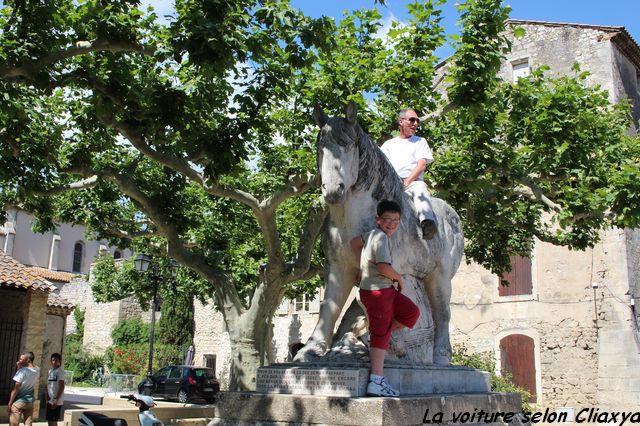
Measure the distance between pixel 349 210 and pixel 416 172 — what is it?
984mm

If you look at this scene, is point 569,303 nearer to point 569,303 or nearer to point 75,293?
point 569,303

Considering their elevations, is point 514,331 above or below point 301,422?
above

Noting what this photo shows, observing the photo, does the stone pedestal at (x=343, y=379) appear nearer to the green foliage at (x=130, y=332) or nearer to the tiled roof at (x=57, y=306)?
the tiled roof at (x=57, y=306)

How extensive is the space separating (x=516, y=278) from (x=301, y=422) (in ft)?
64.4

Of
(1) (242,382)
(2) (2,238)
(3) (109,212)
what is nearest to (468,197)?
(1) (242,382)

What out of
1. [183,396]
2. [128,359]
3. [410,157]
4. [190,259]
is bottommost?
[183,396]

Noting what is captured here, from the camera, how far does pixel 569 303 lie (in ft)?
68.8

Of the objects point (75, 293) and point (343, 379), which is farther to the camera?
point (75, 293)

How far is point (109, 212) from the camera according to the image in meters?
15.4

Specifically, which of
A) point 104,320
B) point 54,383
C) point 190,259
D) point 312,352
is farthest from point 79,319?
point 312,352

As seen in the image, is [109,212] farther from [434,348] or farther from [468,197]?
[434,348]

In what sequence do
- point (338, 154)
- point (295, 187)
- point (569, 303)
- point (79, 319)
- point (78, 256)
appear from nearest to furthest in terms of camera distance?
point (338, 154) < point (295, 187) < point (569, 303) < point (79, 319) < point (78, 256)

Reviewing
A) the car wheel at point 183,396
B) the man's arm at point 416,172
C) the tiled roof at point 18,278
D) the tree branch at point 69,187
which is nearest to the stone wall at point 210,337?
the car wheel at point 183,396

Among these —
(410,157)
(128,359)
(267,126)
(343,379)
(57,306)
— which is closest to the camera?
(343,379)
